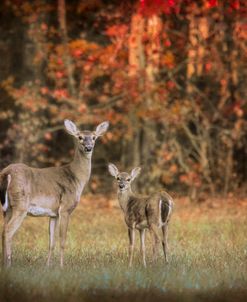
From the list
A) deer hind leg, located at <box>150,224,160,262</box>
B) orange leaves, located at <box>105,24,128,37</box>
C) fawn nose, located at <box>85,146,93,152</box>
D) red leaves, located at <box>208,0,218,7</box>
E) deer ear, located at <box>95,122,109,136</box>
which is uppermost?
red leaves, located at <box>208,0,218,7</box>

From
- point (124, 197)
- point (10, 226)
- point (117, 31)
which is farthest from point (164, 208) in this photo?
point (117, 31)

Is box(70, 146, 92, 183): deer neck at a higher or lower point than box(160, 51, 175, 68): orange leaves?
lower

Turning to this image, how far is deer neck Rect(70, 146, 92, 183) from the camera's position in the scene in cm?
1044

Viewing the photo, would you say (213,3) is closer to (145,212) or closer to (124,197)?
(124,197)

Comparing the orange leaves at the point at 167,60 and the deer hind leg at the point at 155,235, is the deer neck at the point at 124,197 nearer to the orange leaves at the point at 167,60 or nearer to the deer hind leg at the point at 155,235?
the deer hind leg at the point at 155,235

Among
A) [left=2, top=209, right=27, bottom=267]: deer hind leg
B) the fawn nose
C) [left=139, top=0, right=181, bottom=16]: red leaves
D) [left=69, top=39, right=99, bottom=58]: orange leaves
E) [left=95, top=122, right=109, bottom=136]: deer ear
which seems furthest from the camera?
[left=69, top=39, right=99, bottom=58]: orange leaves

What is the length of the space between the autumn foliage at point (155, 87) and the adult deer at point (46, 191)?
946 cm

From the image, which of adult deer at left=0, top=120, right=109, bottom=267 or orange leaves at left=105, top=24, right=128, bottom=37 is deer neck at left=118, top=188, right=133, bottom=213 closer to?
adult deer at left=0, top=120, right=109, bottom=267

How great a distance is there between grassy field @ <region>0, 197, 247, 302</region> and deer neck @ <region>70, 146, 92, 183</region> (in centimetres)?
88

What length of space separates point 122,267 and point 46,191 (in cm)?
108

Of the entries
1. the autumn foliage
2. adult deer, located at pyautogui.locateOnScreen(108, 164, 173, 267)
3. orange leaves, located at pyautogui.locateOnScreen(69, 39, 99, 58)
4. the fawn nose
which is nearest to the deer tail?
adult deer, located at pyautogui.locateOnScreen(108, 164, 173, 267)

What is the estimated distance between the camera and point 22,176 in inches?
386

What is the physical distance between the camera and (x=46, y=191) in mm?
10016

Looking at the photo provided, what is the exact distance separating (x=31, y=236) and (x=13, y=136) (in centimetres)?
774
